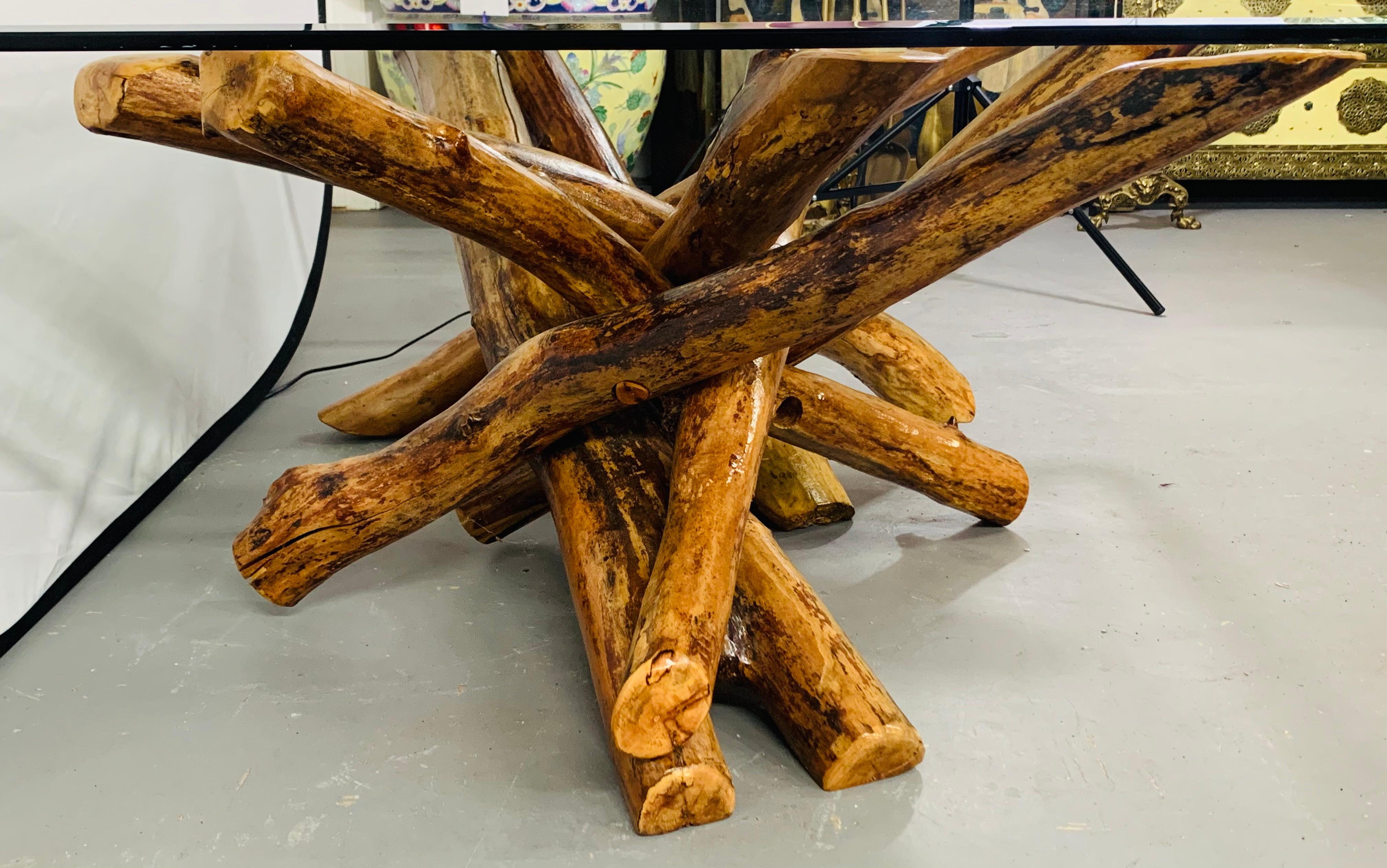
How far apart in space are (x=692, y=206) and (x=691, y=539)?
16.2 inches

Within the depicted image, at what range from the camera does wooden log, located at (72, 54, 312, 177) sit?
4.17 ft

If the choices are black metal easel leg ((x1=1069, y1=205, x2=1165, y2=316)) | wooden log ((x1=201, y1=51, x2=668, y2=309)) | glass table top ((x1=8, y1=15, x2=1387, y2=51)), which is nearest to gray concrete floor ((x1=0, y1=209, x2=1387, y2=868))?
wooden log ((x1=201, y1=51, x2=668, y2=309))

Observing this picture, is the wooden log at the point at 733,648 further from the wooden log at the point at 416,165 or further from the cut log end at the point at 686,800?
the wooden log at the point at 416,165

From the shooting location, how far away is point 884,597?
5.27ft

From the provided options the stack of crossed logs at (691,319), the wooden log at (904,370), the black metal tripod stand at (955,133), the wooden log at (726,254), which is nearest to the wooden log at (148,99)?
the stack of crossed logs at (691,319)

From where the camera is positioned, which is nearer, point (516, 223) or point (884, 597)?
point (516, 223)

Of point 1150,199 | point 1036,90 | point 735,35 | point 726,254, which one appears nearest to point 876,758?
point 726,254

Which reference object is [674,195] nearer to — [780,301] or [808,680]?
[780,301]

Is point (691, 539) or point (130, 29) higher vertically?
point (130, 29)

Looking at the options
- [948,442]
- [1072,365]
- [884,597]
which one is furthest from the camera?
[1072,365]

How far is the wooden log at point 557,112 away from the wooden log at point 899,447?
0.50 metres

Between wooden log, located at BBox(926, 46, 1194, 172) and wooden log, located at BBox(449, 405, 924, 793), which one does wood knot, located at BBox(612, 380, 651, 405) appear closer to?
wooden log, located at BBox(449, 405, 924, 793)

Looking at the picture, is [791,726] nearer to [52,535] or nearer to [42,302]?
[52,535]

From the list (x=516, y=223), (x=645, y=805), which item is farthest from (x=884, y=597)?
(x=516, y=223)
